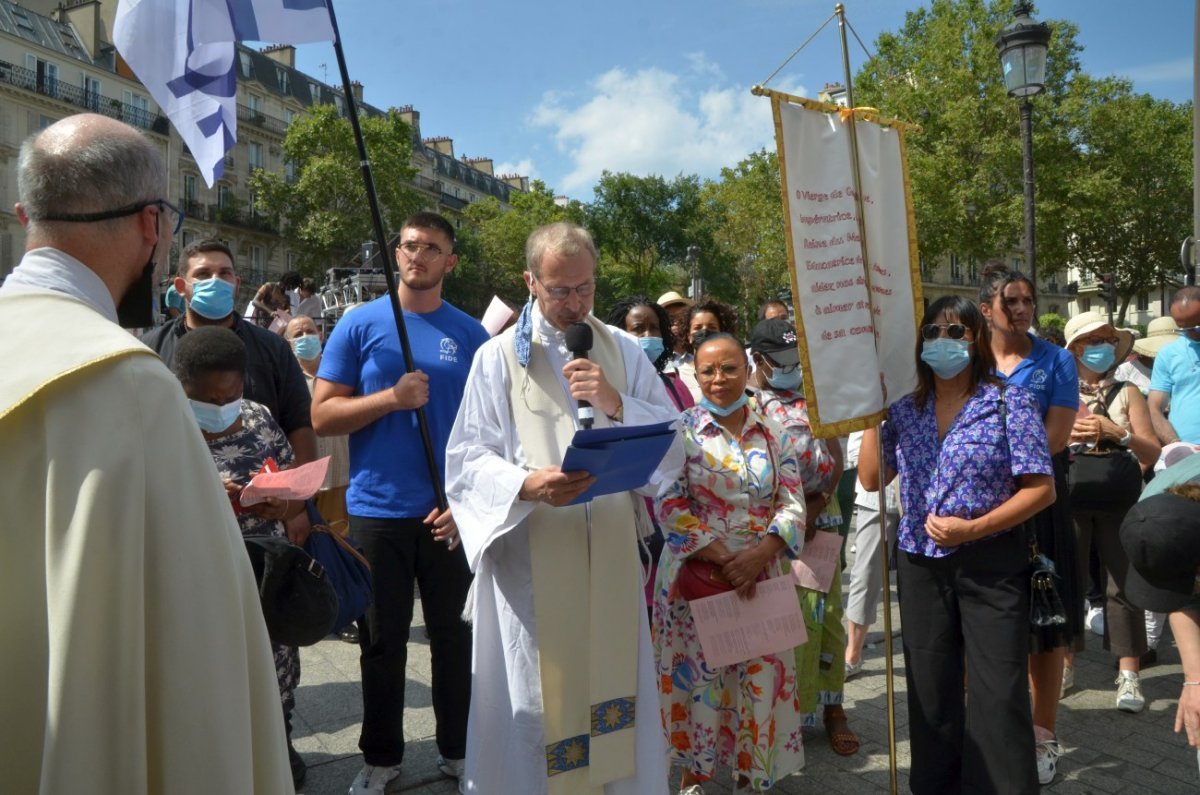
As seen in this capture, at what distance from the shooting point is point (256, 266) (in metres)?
53.8

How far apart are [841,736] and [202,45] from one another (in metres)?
4.06

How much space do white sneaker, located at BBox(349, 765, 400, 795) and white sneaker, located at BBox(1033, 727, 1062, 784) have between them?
2.77 meters

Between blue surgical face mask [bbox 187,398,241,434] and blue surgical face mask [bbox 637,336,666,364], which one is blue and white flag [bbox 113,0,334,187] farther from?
blue surgical face mask [bbox 637,336,666,364]

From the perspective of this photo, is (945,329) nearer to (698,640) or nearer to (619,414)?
(619,414)

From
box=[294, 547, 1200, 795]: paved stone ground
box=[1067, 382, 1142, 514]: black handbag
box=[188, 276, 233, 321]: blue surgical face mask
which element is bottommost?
box=[294, 547, 1200, 795]: paved stone ground

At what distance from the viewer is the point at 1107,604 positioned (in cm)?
512

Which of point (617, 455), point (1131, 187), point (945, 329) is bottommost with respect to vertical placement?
point (617, 455)

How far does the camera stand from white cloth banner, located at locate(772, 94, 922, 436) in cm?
354

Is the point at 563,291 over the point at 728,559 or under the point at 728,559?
over

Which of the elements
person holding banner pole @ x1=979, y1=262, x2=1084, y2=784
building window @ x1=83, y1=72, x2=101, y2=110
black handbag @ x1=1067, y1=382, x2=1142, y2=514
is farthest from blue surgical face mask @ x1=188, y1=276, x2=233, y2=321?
building window @ x1=83, y1=72, x2=101, y2=110

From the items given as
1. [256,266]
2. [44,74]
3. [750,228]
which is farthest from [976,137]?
[44,74]

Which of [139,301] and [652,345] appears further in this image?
[652,345]

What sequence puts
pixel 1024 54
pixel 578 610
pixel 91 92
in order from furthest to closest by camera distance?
Answer: pixel 91 92 < pixel 1024 54 < pixel 578 610

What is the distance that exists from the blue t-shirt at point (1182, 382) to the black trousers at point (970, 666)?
2506mm
